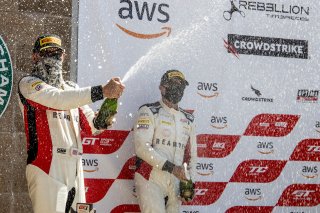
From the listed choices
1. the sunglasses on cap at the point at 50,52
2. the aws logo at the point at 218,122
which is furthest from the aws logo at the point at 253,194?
the sunglasses on cap at the point at 50,52

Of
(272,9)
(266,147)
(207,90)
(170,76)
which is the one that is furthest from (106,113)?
(272,9)

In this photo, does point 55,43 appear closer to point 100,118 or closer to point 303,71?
point 100,118

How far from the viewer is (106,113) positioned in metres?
5.66

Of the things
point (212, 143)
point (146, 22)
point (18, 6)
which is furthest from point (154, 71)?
point (18, 6)

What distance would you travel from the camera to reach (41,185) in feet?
18.2

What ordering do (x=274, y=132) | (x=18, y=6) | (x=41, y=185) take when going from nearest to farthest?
1. (x=41, y=185)
2. (x=18, y=6)
3. (x=274, y=132)

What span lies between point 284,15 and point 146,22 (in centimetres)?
164

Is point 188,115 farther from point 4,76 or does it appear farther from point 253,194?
point 4,76

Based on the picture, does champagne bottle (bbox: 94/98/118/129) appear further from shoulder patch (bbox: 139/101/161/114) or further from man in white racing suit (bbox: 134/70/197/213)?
shoulder patch (bbox: 139/101/161/114)

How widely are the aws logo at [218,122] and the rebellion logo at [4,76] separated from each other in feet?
6.97

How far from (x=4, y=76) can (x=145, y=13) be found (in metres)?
1.55

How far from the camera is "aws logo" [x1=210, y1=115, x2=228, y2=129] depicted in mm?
7824

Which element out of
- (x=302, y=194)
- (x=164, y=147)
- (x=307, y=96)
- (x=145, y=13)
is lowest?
(x=302, y=194)

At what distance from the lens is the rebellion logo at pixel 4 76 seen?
699 cm
